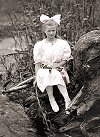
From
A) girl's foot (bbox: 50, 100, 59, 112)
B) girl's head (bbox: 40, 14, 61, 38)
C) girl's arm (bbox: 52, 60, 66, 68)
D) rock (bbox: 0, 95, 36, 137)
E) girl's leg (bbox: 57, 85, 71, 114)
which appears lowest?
rock (bbox: 0, 95, 36, 137)

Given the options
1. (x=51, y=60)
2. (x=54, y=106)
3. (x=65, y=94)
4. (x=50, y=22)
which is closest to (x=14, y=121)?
(x=54, y=106)

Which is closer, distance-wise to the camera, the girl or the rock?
the girl

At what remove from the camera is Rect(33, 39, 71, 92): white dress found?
4.80 meters

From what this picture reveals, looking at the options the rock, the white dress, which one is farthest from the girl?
the rock

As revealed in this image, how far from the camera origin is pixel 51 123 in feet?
17.1

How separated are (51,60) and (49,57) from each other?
0.16 ft

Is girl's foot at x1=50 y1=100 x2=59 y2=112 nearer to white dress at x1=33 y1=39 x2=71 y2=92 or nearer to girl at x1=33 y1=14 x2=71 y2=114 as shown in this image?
girl at x1=33 y1=14 x2=71 y2=114

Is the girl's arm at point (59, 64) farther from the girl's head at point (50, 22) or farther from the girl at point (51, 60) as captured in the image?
the girl's head at point (50, 22)

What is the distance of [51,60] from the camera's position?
16.1 ft

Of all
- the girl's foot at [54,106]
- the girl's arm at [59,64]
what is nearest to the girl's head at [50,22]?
the girl's arm at [59,64]

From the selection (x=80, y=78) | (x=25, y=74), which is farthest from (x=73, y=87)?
(x=25, y=74)

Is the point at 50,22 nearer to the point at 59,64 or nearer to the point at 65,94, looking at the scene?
the point at 59,64

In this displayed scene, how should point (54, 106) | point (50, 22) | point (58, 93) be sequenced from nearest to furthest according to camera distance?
1. point (50, 22)
2. point (54, 106)
3. point (58, 93)

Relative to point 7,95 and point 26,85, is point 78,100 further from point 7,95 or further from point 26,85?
point 7,95
